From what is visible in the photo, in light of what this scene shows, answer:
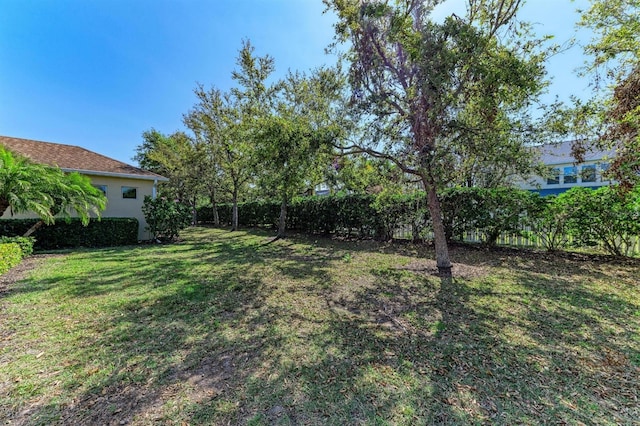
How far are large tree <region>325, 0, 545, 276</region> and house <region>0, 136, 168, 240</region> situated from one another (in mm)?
11389

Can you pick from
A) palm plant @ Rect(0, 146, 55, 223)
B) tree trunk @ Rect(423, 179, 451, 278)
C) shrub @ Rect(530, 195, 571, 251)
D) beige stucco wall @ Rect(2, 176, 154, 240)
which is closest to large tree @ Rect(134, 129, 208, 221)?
beige stucco wall @ Rect(2, 176, 154, 240)

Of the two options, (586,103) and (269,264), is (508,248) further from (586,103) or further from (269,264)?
(269,264)

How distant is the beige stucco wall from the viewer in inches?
480

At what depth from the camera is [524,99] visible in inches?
225

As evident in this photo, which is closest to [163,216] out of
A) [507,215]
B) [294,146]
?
[294,146]

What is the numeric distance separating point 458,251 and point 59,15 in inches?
576

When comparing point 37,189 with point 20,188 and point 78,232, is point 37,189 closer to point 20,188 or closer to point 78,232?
point 20,188

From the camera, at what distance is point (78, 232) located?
1050cm

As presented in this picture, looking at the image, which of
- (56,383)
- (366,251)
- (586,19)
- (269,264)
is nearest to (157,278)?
(269,264)

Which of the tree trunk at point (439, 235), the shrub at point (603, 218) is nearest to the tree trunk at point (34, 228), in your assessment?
the tree trunk at point (439, 235)

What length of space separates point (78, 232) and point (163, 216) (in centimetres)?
293

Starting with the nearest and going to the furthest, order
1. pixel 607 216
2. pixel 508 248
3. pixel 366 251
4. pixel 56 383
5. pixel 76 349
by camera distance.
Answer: pixel 56 383 < pixel 76 349 < pixel 607 216 < pixel 508 248 < pixel 366 251

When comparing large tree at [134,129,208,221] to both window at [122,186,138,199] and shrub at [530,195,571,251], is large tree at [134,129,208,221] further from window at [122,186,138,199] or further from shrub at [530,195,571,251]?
shrub at [530,195,571,251]

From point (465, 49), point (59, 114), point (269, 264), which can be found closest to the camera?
point (465, 49)
